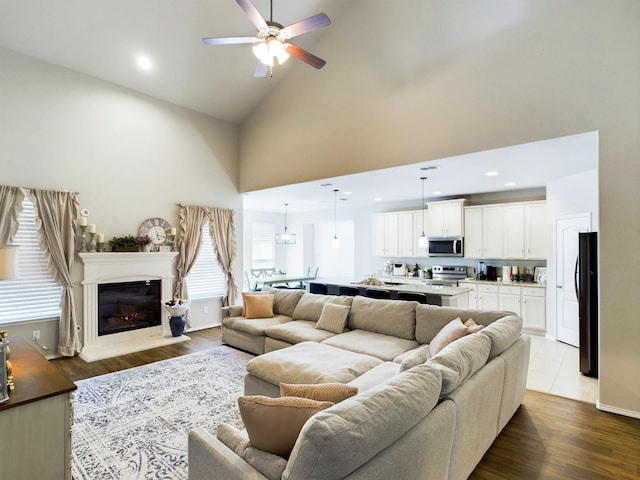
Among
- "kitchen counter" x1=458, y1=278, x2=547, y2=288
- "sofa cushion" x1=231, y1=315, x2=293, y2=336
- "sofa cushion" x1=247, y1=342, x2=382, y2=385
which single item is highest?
"kitchen counter" x1=458, y1=278, x2=547, y2=288

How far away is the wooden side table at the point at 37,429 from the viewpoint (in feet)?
5.77

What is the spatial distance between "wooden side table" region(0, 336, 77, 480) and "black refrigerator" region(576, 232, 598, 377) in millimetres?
5067

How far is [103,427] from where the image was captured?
9.39ft

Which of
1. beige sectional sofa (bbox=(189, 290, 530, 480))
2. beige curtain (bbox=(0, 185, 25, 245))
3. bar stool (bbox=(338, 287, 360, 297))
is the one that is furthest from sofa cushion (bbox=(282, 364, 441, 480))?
beige curtain (bbox=(0, 185, 25, 245))

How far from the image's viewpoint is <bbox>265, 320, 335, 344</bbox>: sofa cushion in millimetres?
3956

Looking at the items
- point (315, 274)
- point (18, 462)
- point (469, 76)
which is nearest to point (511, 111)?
point (469, 76)

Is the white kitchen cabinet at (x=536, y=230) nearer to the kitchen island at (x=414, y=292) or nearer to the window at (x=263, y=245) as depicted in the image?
the kitchen island at (x=414, y=292)

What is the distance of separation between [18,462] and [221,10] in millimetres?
5184

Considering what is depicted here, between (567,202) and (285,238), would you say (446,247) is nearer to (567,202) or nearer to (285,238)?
(567,202)

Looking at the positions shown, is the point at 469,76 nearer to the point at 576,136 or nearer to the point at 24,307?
the point at 576,136

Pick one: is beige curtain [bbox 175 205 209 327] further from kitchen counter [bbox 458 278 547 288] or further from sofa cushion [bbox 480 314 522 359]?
kitchen counter [bbox 458 278 547 288]

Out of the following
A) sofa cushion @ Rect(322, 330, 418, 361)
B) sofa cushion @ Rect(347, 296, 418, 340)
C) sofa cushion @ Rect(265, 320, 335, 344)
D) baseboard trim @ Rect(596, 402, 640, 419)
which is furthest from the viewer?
sofa cushion @ Rect(265, 320, 335, 344)

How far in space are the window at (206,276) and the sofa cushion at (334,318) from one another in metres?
3.04

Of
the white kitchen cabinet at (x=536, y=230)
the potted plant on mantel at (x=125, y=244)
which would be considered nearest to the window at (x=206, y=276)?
the potted plant on mantel at (x=125, y=244)
